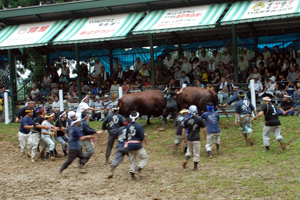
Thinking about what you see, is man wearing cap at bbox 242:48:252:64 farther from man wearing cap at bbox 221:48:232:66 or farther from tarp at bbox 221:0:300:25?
tarp at bbox 221:0:300:25

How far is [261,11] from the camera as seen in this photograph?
1538cm

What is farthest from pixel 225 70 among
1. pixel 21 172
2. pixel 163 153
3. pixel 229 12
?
pixel 21 172

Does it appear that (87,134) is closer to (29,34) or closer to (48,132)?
(48,132)

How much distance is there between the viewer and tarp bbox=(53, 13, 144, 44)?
17328mm

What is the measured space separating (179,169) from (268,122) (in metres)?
2.97

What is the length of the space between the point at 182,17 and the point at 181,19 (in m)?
0.21

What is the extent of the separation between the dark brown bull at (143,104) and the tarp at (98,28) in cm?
300

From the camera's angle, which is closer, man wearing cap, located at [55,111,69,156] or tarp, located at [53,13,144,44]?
man wearing cap, located at [55,111,69,156]

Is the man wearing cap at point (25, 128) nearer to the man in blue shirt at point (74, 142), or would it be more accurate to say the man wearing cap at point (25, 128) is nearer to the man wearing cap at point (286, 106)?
the man in blue shirt at point (74, 142)

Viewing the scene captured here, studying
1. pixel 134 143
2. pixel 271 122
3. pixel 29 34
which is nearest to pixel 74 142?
pixel 134 143

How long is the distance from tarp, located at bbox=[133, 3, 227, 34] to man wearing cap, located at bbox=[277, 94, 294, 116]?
414 centimetres

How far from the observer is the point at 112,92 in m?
18.8

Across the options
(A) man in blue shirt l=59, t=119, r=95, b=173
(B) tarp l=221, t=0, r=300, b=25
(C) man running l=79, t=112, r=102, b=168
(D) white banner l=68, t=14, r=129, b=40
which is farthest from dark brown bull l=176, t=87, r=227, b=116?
(A) man in blue shirt l=59, t=119, r=95, b=173

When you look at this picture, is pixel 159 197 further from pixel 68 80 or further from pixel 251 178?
pixel 68 80
